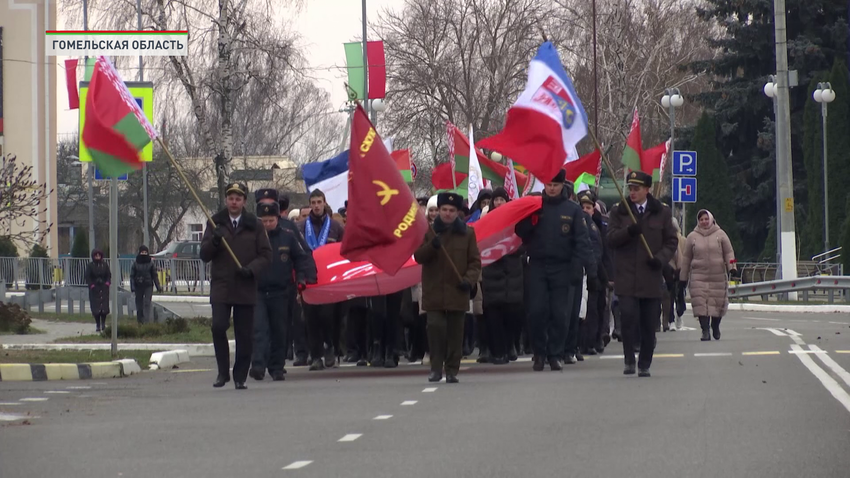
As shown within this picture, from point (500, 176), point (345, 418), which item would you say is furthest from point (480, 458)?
point (500, 176)

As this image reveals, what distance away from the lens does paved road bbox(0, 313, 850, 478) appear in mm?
7973

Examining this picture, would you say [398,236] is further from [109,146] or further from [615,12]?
[615,12]

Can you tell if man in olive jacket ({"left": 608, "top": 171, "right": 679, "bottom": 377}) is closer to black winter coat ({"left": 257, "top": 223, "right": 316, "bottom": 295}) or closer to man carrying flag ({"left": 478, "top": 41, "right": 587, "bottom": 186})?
man carrying flag ({"left": 478, "top": 41, "right": 587, "bottom": 186})

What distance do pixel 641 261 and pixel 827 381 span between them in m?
2.04

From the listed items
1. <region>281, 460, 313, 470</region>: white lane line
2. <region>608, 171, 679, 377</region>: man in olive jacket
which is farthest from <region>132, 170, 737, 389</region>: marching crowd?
<region>281, 460, 313, 470</region>: white lane line

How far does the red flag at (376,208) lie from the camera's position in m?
13.4

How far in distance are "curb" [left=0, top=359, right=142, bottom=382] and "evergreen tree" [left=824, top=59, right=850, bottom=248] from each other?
31.8 metres

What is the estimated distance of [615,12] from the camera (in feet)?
180

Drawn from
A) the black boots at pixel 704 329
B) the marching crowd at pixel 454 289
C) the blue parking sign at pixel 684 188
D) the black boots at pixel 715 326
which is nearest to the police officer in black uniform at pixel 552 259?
the marching crowd at pixel 454 289

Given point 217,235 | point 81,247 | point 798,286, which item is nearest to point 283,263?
point 217,235

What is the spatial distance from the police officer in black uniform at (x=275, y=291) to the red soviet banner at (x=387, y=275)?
105cm

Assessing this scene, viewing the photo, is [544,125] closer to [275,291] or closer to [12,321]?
[275,291]

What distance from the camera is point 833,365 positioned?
552 inches

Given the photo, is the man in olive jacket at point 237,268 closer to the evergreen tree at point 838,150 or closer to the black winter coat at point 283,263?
the black winter coat at point 283,263
